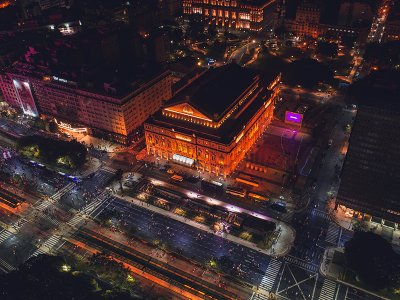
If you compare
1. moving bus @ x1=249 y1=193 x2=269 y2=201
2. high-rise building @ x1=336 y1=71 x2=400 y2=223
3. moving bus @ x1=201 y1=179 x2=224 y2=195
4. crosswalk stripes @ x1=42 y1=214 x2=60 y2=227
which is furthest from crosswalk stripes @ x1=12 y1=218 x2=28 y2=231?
high-rise building @ x1=336 y1=71 x2=400 y2=223

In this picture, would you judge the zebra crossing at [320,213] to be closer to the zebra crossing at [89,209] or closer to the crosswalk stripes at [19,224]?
the zebra crossing at [89,209]

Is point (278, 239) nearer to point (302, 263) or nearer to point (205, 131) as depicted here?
point (302, 263)

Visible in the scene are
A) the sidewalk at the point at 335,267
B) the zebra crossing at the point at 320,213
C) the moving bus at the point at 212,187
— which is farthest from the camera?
the moving bus at the point at 212,187

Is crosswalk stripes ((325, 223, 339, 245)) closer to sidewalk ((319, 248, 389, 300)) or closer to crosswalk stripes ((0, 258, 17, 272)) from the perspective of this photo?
sidewalk ((319, 248, 389, 300))

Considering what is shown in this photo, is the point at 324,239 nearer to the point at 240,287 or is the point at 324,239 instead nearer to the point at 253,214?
the point at 253,214

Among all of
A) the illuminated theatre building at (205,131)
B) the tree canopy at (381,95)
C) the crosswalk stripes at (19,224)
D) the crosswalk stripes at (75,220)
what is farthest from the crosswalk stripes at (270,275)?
the crosswalk stripes at (19,224)

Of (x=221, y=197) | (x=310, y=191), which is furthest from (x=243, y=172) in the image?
(x=310, y=191)
